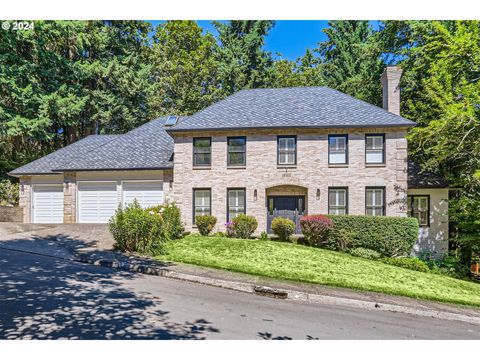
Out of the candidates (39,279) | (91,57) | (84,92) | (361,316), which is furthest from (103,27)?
(361,316)

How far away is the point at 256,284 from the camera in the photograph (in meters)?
9.37

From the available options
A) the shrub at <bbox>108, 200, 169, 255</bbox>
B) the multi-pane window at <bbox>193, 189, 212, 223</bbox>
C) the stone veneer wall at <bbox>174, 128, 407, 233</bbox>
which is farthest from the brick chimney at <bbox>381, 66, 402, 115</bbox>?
the shrub at <bbox>108, 200, 169, 255</bbox>

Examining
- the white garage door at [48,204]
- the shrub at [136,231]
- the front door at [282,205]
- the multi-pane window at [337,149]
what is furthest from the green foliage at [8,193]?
the multi-pane window at [337,149]

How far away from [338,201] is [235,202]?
5.75 m

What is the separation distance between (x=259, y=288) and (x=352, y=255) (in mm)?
7608

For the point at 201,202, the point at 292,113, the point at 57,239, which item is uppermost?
the point at 292,113

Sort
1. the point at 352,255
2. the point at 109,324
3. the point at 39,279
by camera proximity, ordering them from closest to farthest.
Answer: the point at 109,324 < the point at 39,279 < the point at 352,255

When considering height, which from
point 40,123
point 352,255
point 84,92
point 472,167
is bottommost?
point 352,255

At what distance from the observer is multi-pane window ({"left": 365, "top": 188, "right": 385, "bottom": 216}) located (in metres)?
17.3

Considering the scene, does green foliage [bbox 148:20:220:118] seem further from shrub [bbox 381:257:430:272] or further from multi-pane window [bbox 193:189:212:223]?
shrub [bbox 381:257:430:272]

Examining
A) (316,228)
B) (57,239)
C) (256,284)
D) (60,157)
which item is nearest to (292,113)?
(316,228)

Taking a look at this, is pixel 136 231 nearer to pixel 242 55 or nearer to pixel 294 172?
pixel 294 172

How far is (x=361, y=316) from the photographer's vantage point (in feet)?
24.7

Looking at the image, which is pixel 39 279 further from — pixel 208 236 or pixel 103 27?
pixel 103 27
